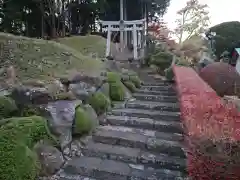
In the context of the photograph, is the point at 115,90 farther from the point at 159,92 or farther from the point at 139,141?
the point at 139,141

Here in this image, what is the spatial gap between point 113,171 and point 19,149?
45.4 inches

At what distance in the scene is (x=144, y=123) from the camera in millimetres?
3650

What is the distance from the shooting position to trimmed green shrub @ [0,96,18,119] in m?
2.77

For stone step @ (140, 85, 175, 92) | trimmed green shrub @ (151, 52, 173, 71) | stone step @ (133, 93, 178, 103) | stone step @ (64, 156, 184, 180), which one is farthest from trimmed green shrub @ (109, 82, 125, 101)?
trimmed green shrub @ (151, 52, 173, 71)

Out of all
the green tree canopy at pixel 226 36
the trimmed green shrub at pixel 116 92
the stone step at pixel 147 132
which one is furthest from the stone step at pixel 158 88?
the green tree canopy at pixel 226 36

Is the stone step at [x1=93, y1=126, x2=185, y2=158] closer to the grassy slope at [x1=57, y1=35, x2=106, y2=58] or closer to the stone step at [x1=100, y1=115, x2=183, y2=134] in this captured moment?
the stone step at [x1=100, y1=115, x2=183, y2=134]

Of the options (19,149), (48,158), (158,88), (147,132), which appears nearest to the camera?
(19,149)

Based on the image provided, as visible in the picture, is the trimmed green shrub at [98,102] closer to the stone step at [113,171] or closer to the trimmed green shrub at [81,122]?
the trimmed green shrub at [81,122]

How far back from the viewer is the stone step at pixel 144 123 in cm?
347

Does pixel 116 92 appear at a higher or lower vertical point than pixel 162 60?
lower

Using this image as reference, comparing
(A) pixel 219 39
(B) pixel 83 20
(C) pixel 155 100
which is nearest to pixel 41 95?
(C) pixel 155 100

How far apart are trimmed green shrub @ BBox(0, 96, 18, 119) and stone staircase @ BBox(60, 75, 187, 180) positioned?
1092 mm

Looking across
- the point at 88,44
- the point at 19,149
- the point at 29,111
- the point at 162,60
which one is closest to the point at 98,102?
the point at 29,111

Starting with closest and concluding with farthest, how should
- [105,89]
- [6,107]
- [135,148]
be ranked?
1. [6,107]
2. [135,148]
3. [105,89]
